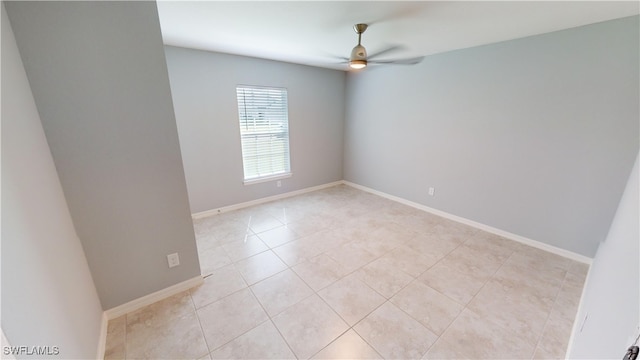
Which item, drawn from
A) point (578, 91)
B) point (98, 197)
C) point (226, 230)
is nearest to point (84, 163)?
point (98, 197)

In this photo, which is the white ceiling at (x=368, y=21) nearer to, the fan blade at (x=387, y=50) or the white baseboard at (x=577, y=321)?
the fan blade at (x=387, y=50)

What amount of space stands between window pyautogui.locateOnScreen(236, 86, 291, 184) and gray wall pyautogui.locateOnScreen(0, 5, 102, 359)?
2367 millimetres

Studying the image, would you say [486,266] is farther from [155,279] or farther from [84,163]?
[84,163]

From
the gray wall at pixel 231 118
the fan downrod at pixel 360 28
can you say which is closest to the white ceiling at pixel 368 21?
the fan downrod at pixel 360 28

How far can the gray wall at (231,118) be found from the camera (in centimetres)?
302

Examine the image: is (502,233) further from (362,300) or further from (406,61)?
(406,61)

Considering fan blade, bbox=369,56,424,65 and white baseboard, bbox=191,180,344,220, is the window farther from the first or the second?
fan blade, bbox=369,56,424,65

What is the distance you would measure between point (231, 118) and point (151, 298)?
237 centimetres

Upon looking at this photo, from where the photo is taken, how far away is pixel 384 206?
3.80 metres

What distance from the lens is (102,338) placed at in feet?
4.92

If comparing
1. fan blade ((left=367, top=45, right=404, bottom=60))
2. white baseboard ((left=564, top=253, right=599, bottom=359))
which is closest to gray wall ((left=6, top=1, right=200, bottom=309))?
fan blade ((left=367, top=45, right=404, bottom=60))

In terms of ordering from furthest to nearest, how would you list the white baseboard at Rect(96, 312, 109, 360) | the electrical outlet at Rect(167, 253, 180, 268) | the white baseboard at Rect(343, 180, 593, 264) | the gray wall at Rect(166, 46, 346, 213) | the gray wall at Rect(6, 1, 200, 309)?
the gray wall at Rect(166, 46, 346, 213)
the white baseboard at Rect(343, 180, 593, 264)
the electrical outlet at Rect(167, 253, 180, 268)
the white baseboard at Rect(96, 312, 109, 360)
the gray wall at Rect(6, 1, 200, 309)

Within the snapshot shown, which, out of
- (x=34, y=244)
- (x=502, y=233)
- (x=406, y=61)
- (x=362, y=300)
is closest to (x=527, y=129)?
(x=502, y=233)

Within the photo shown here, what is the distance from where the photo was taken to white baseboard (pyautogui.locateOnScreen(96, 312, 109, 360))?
1.40 m
